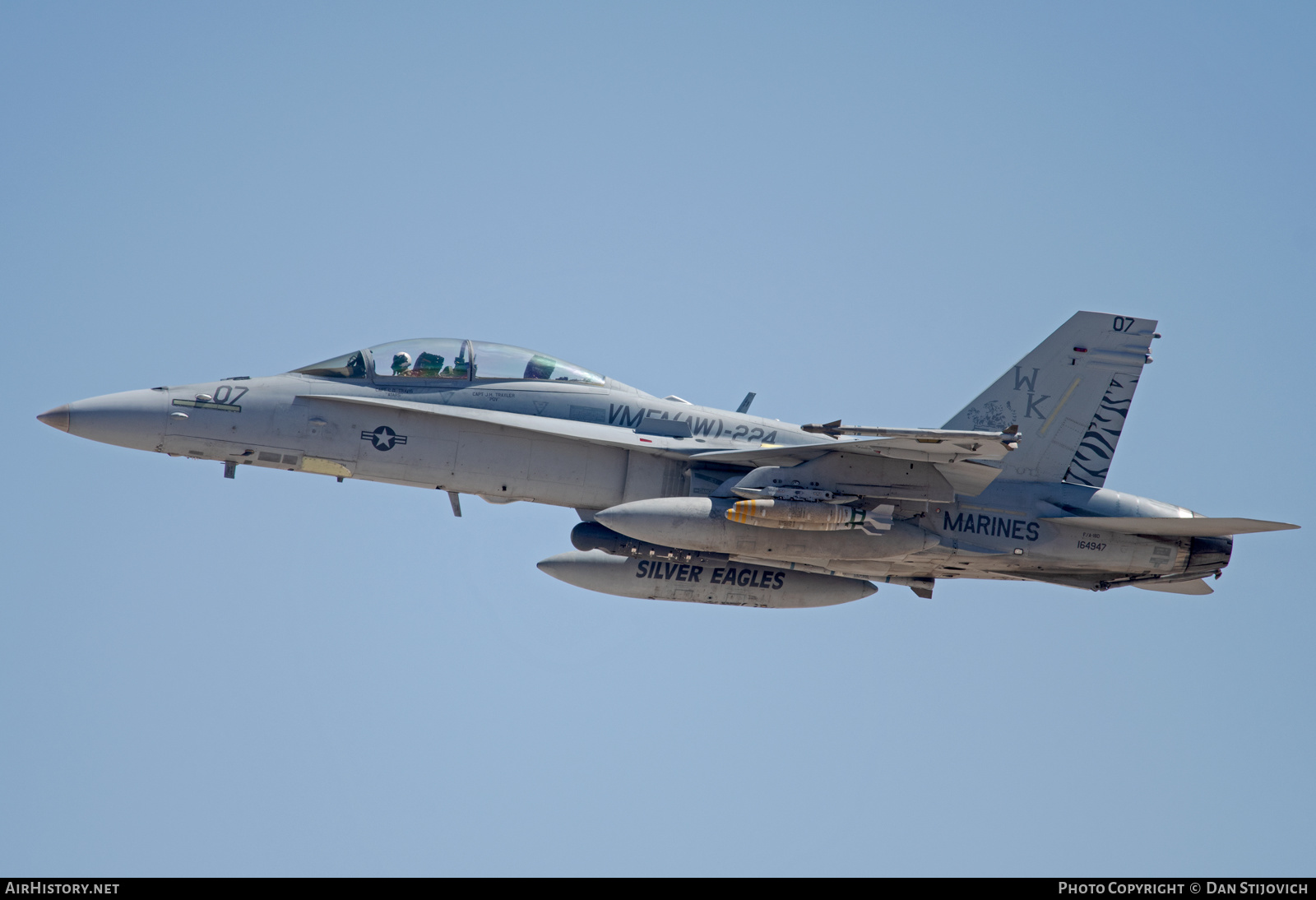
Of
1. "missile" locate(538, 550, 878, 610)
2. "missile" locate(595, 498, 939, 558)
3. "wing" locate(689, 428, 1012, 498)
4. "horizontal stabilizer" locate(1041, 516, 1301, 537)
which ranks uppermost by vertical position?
"wing" locate(689, 428, 1012, 498)

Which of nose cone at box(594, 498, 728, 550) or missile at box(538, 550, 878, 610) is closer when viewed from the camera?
nose cone at box(594, 498, 728, 550)

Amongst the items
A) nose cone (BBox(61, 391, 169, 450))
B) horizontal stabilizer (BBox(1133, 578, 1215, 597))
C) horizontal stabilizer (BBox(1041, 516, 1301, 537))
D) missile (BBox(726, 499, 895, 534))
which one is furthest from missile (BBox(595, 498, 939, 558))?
nose cone (BBox(61, 391, 169, 450))

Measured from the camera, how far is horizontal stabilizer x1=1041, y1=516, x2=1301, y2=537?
17672 millimetres

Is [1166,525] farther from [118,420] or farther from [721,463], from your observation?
[118,420]

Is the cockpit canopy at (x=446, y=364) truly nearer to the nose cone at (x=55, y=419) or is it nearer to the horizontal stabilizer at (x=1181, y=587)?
the nose cone at (x=55, y=419)

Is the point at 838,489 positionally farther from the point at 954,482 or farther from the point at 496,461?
the point at 496,461

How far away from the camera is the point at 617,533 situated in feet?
60.2

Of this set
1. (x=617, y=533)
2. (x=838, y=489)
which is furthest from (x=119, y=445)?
(x=838, y=489)

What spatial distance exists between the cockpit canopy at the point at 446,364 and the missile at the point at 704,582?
258 cm

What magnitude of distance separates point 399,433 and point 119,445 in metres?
3.50

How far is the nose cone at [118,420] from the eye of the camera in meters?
16.9

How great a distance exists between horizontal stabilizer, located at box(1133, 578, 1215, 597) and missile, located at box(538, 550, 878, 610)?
3.93 metres

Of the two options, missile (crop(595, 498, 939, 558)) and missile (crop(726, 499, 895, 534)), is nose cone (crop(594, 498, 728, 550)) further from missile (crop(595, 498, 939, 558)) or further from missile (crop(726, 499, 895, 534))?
missile (crop(726, 499, 895, 534))

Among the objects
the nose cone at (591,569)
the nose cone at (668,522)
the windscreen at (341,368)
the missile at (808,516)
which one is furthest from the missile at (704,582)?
the windscreen at (341,368)
